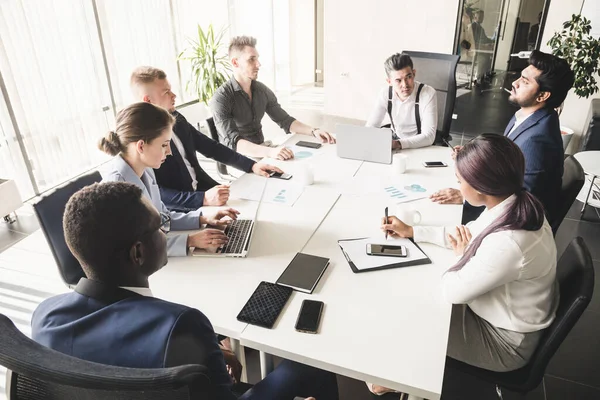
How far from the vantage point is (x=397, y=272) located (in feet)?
4.97

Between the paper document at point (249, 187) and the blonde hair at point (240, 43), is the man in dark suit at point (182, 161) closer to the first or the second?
the paper document at point (249, 187)

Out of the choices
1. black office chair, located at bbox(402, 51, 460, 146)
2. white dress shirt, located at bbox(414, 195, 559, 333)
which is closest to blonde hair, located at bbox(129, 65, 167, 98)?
Answer: white dress shirt, located at bbox(414, 195, 559, 333)

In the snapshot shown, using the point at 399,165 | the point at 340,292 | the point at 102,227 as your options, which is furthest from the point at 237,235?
the point at 399,165

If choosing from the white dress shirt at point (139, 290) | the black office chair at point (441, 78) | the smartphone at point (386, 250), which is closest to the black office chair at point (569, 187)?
the smartphone at point (386, 250)

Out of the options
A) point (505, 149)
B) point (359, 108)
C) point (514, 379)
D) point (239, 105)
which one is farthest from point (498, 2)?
point (514, 379)

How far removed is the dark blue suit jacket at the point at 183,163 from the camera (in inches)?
86.7

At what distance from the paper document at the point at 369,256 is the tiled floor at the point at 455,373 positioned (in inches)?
16.4

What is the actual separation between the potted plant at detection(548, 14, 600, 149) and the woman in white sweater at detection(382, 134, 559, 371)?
313 cm

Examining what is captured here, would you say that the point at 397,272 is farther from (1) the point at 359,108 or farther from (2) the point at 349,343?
(1) the point at 359,108

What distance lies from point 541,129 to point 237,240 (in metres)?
1.57

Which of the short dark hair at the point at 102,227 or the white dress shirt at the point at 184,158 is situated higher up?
the short dark hair at the point at 102,227

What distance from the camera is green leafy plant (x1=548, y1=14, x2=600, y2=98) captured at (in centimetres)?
369

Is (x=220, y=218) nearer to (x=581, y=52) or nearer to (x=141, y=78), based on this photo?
(x=141, y=78)

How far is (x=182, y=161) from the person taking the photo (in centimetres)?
226
